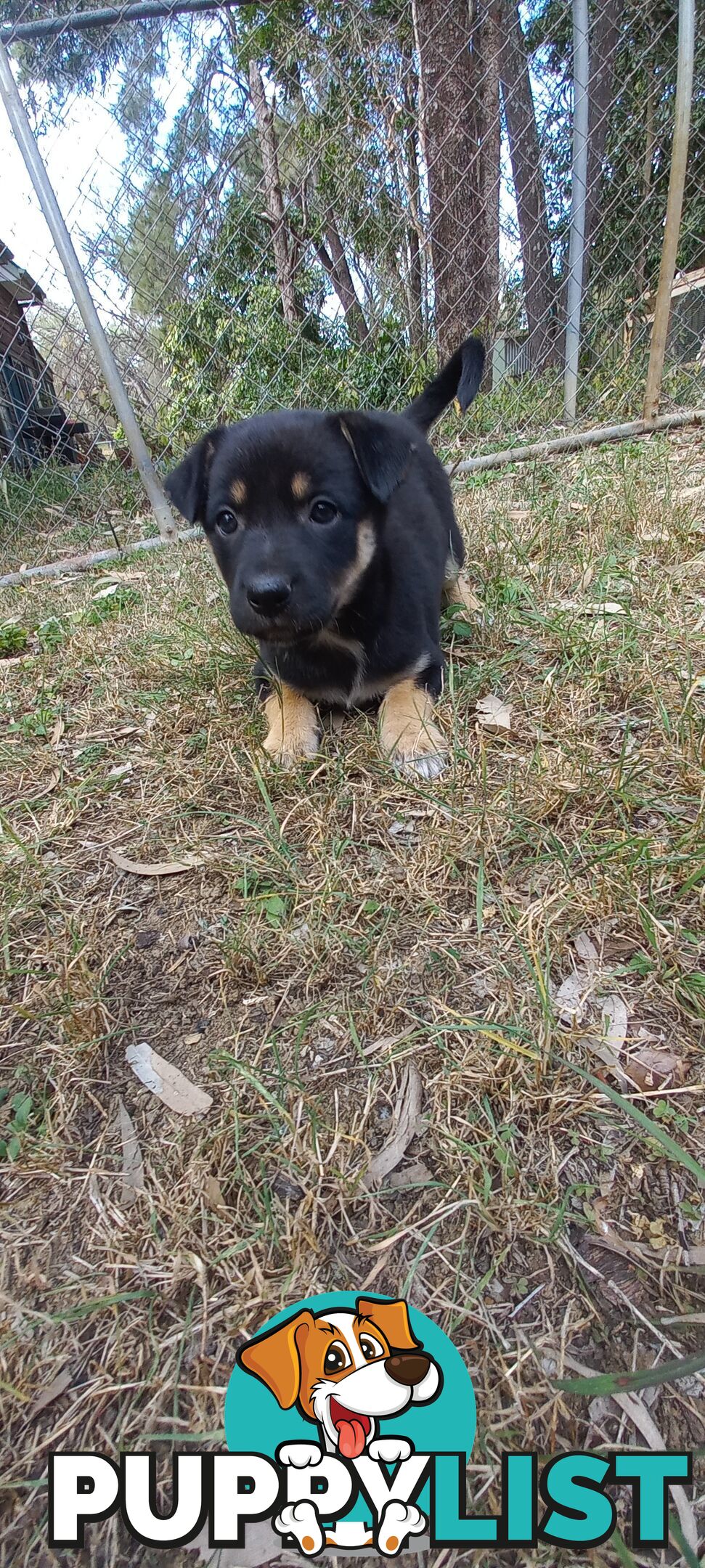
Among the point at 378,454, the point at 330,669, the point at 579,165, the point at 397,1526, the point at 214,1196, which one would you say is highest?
the point at 579,165

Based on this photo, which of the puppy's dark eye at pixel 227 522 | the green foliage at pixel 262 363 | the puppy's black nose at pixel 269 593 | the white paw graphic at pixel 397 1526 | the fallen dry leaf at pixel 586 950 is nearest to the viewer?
the white paw graphic at pixel 397 1526

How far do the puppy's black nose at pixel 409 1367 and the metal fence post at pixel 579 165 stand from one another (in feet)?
20.2

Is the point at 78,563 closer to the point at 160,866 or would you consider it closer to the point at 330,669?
the point at 330,669

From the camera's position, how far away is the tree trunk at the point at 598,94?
5.39 metres

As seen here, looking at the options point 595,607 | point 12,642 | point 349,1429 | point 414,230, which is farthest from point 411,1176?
point 414,230

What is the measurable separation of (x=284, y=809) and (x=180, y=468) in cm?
103

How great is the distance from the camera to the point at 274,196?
5.25m

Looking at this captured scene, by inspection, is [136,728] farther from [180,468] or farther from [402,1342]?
[402,1342]

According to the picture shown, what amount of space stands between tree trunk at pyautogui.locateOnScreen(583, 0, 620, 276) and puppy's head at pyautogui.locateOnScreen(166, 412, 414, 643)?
4.63 metres

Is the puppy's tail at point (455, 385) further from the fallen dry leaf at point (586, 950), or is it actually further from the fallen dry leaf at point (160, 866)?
the fallen dry leaf at point (586, 950)

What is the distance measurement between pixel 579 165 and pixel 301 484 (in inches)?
186

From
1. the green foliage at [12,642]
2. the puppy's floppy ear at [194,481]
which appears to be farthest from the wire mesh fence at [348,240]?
the puppy's floppy ear at [194,481]

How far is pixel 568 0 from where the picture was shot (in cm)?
516

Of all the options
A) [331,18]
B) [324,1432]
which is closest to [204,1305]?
[324,1432]
